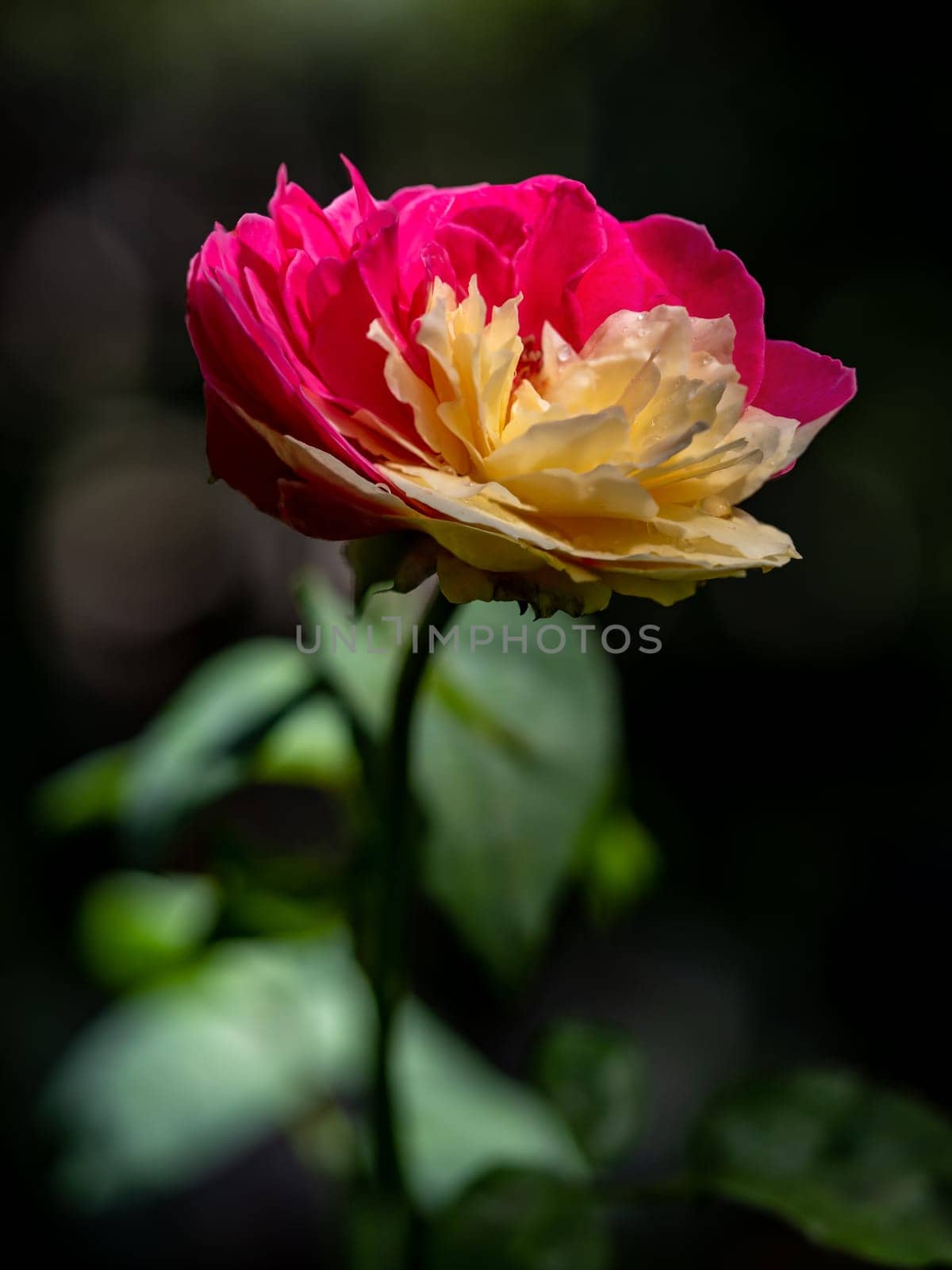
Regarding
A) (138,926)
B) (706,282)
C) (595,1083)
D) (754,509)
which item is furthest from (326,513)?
(754,509)

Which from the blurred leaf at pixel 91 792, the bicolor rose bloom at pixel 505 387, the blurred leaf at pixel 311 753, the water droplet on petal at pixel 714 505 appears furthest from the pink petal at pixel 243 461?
the blurred leaf at pixel 91 792

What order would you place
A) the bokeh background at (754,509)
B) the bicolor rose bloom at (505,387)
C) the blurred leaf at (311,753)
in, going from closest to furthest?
the bicolor rose bloom at (505,387), the blurred leaf at (311,753), the bokeh background at (754,509)

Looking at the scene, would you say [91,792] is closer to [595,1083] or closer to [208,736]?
[208,736]

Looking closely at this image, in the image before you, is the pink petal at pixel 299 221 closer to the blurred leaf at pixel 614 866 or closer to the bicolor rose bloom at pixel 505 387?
the bicolor rose bloom at pixel 505 387

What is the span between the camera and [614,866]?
67 centimetres

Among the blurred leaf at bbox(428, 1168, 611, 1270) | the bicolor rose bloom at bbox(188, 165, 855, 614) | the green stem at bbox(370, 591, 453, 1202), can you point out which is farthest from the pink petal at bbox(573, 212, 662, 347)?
the blurred leaf at bbox(428, 1168, 611, 1270)

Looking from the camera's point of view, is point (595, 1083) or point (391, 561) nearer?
point (391, 561)

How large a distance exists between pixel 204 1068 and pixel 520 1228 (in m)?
0.27

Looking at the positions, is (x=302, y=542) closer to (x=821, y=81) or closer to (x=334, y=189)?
(x=334, y=189)

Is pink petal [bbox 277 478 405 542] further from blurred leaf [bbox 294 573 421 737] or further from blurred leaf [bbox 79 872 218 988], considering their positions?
blurred leaf [bbox 79 872 218 988]

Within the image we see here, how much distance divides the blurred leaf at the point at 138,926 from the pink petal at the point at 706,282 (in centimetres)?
47

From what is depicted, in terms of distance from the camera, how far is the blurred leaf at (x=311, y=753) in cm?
55

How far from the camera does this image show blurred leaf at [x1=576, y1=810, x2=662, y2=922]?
66 centimetres

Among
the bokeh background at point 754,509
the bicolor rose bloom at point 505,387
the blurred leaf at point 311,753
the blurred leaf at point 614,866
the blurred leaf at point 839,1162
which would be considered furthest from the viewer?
the bokeh background at point 754,509
